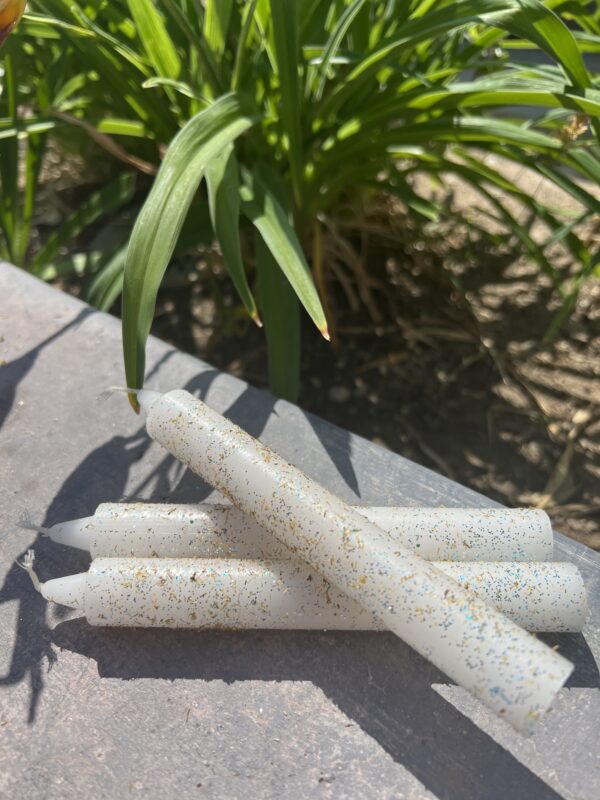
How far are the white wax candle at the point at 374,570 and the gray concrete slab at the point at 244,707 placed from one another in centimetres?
8

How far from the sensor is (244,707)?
58 cm

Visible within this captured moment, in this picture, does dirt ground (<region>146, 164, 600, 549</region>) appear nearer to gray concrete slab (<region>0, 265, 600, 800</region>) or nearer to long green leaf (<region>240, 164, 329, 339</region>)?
long green leaf (<region>240, 164, 329, 339</region>)

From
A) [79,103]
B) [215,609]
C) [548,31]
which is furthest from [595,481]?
[79,103]

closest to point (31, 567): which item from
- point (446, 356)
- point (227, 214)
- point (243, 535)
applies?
point (243, 535)

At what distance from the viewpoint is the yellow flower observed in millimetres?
606

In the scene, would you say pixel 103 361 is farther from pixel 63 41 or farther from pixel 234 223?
pixel 63 41

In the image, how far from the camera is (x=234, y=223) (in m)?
0.82

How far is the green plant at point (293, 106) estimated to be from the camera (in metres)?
0.79

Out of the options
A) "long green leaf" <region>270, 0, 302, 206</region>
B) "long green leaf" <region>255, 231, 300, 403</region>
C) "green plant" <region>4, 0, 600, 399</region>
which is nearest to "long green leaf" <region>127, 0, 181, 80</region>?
"green plant" <region>4, 0, 600, 399</region>

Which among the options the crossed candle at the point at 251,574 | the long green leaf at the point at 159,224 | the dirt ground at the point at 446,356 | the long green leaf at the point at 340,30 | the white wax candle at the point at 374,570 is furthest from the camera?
the dirt ground at the point at 446,356

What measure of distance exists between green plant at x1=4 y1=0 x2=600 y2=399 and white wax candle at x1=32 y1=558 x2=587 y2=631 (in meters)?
0.20

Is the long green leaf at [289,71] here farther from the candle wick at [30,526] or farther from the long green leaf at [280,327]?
the candle wick at [30,526]

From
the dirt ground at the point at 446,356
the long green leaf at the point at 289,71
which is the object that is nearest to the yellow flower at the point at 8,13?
the long green leaf at the point at 289,71

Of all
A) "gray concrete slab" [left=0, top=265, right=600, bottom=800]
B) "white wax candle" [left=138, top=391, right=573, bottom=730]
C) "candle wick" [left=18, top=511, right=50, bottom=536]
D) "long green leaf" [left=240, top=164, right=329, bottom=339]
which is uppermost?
"long green leaf" [left=240, top=164, right=329, bottom=339]
